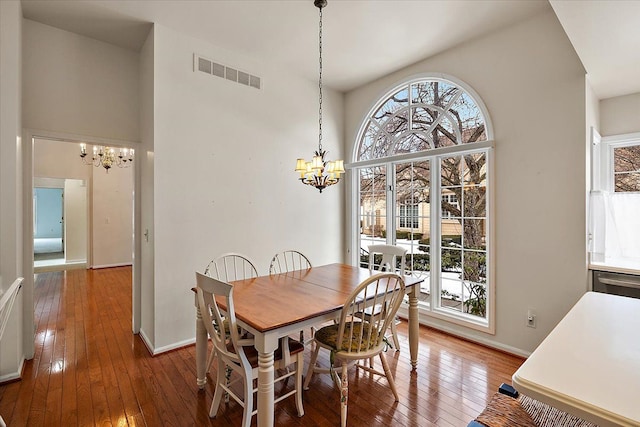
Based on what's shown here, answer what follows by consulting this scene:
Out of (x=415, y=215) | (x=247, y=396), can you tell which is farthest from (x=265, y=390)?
(x=415, y=215)

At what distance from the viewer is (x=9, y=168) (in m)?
2.38

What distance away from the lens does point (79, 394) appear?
7.38 ft

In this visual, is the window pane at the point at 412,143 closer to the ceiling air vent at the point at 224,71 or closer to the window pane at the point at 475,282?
the window pane at the point at 475,282

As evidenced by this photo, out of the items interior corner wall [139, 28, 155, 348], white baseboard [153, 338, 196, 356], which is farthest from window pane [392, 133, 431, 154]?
white baseboard [153, 338, 196, 356]

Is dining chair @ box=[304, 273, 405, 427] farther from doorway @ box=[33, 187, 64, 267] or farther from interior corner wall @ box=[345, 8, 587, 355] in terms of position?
doorway @ box=[33, 187, 64, 267]

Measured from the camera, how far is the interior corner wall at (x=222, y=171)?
3004mm

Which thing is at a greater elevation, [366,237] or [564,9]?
[564,9]

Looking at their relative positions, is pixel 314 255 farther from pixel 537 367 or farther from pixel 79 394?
pixel 537 367

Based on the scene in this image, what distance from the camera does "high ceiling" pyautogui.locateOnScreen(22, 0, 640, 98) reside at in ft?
8.38

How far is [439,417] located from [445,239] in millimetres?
1922

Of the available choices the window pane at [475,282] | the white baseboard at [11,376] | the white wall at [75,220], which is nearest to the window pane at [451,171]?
the window pane at [475,282]

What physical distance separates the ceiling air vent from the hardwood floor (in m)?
2.96

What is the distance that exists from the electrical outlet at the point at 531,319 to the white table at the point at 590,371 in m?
1.73

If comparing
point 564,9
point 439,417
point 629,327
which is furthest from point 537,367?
point 564,9
